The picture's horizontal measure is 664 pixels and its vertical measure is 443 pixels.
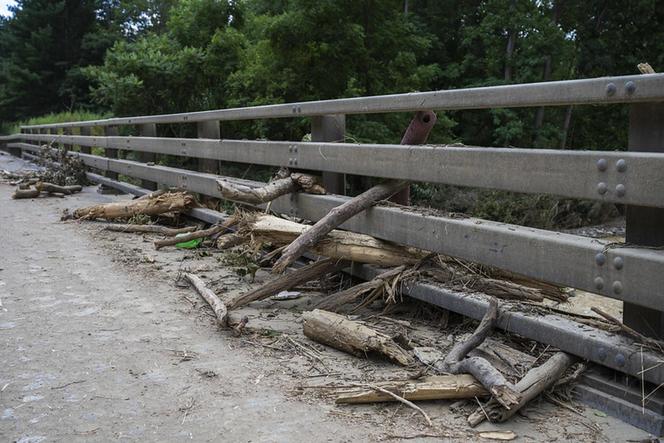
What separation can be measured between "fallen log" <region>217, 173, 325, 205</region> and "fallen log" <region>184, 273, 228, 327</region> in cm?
64

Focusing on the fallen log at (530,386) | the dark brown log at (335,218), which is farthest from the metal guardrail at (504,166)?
the fallen log at (530,386)

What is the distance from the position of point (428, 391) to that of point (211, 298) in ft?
6.25

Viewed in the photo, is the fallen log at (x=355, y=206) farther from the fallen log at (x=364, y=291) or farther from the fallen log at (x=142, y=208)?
the fallen log at (x=142, y=208)

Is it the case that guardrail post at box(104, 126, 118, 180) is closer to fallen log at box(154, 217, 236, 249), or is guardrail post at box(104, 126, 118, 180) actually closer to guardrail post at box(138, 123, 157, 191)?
guardrail post at box(138, 123, 157, 191)

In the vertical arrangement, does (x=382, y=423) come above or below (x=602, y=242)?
below

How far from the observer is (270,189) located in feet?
15.8

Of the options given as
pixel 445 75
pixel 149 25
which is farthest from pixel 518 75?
pixel 149 25

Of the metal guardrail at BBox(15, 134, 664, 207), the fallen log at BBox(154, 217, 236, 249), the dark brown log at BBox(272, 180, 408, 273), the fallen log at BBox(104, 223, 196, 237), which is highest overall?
the metal guardrail at BBox(15, 134, 664, 207)

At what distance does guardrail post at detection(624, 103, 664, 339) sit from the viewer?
259 cm

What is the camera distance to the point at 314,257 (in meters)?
4.84

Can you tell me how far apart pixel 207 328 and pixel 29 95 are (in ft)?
153

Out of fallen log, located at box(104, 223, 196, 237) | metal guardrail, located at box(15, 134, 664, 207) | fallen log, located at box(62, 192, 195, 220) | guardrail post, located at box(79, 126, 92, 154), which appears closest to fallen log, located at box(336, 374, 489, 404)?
metal guardrail, located at box(15, 134, 664, 207)

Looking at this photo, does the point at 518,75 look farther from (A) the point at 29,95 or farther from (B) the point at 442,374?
(A) the point at 29,95

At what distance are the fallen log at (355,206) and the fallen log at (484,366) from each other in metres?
1.17
